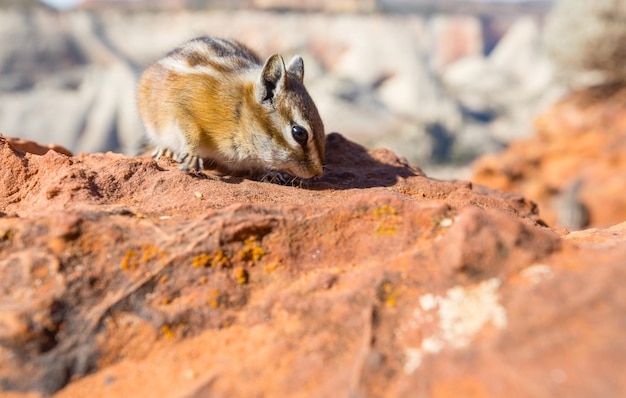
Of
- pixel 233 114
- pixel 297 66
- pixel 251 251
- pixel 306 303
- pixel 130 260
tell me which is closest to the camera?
pixel 306 303

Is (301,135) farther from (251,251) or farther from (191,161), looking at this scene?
(251,251)

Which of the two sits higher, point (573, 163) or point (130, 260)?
point (573, 163)

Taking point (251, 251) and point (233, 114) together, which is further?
point (233, 114)

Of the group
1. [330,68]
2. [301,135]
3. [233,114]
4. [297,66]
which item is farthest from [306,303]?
[330,68]

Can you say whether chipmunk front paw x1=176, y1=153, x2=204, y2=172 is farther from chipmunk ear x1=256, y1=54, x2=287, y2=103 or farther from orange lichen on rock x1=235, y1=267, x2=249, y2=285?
orange lichen on rock x1=235, y1=267, x2=249, y2=285

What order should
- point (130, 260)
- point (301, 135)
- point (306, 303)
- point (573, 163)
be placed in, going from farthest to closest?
point (573, 163), point (301, 135), point (130, 260), point (306, 303)

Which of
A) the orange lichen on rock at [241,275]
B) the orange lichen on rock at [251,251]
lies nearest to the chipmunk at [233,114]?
the orange lichen on rock at [251,251]

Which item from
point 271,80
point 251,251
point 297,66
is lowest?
point 251,251

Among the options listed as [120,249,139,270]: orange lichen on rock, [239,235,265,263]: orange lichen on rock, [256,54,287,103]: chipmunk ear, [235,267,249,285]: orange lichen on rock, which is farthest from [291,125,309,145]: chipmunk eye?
[120,249,139,270]: orange lichen on rock
